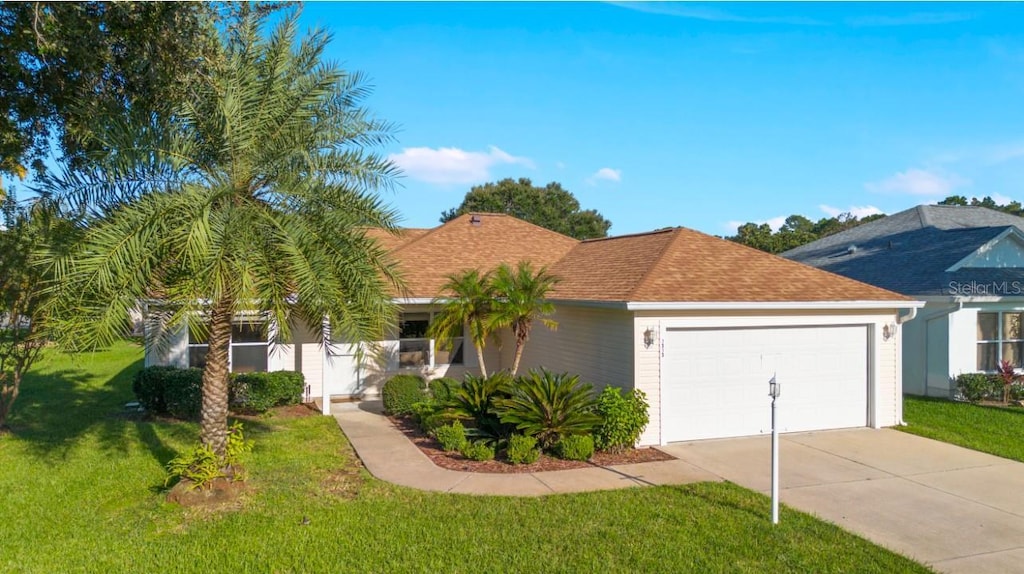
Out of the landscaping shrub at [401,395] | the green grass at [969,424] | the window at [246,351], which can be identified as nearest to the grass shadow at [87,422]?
the window at [246,351]

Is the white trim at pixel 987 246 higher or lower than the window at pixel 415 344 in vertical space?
higher

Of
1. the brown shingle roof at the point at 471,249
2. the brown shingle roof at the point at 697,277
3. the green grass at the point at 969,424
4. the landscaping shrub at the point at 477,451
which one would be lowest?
the green grass at the point at 969,424

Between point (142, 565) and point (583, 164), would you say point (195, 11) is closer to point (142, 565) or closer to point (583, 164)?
point (142, 565)

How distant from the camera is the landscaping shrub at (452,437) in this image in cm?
1035

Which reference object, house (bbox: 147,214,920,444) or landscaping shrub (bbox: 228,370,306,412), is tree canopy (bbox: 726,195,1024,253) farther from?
landscaping shrub (bbox: 228,370,306,412)

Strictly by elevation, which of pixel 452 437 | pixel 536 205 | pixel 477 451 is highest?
pixel 536 205

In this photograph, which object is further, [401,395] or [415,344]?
[415,344]

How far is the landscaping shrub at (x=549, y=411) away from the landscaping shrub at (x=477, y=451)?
0.49 m

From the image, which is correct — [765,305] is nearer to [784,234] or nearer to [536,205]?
[536,205]

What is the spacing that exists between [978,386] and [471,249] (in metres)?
12.7

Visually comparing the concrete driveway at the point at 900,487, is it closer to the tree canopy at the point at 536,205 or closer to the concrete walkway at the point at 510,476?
the concrete walkway at the point at 510,476

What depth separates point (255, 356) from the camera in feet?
50.5

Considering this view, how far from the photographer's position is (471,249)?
18.0m

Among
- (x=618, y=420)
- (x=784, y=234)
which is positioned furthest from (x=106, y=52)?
(x=784, y=234)
